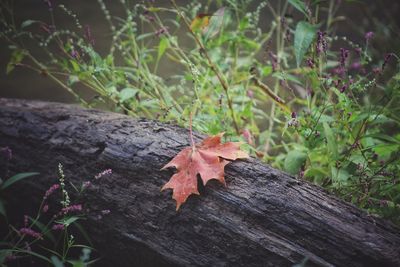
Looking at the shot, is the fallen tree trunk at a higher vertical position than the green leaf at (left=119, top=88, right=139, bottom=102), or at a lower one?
lower

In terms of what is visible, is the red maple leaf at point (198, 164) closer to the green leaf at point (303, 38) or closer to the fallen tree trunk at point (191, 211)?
the fallen tree trunk at point (191, 211)

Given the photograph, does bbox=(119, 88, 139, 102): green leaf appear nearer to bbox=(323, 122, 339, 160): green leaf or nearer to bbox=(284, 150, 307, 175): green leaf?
bbox=(284, 150, 307, 175): green leaf

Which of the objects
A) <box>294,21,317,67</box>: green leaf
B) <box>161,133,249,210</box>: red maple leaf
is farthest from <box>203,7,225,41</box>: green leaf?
<box>161,133,249,210</box>: red maple leaf

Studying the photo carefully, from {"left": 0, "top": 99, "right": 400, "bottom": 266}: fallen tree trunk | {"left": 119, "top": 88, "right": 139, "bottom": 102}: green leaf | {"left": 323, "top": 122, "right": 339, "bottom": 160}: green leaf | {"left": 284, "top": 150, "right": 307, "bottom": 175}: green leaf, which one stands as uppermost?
{"left": 323, "top": 122, "right": 339, "bottom": 160}: green leaf

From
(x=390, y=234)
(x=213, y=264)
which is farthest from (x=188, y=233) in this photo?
(x=390, y=234)

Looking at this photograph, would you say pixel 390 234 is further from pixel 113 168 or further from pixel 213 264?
pixel 113 168

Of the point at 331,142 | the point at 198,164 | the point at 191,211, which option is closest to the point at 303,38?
the point at 331,142
